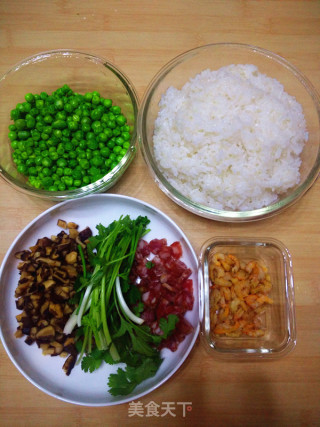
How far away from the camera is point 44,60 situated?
1.97 meters

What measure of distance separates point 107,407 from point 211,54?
6.86 feet

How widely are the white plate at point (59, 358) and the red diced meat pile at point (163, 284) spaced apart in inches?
2.0

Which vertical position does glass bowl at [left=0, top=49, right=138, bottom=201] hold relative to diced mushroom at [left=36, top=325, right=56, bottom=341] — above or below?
above

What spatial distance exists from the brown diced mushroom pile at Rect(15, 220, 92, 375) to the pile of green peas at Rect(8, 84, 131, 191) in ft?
1.24

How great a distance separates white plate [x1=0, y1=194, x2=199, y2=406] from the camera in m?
1.68

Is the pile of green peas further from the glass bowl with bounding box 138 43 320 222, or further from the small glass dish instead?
the small glass dish

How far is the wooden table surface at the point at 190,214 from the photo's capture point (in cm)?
178

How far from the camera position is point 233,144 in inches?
65.8

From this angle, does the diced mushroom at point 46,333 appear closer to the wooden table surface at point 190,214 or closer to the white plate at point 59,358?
the white plate at point 59,358

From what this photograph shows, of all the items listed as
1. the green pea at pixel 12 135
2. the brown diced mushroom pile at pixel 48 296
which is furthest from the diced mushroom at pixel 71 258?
the green pea at pixel 12 135

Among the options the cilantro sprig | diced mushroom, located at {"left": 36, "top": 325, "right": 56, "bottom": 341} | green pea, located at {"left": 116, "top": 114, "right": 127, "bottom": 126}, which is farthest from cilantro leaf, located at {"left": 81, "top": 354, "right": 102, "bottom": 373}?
green pea, located at {"left": 116, "top": 114, "right": 127, "bottom": 126}

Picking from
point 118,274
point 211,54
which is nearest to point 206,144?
point 211,54

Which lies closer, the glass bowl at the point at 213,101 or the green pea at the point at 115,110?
the glass bowl at the point at 213,101

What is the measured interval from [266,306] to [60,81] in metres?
1.82
